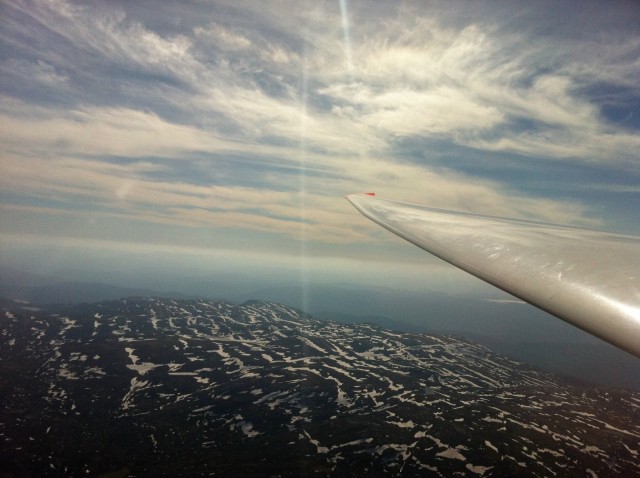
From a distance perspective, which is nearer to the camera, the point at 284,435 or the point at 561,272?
the point at 561,272

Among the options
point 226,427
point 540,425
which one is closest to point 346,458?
point 226,427

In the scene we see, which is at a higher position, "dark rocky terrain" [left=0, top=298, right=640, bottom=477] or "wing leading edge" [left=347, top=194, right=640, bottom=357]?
"wing leading edge" [left=347, top=194, right=640, bottom=357]

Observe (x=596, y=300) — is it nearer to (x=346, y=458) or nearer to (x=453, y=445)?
(x=346, y=458)

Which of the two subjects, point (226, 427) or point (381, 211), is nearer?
point (381, 211)

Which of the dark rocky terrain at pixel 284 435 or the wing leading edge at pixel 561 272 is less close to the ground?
the wing leading edge at pixel 561 272

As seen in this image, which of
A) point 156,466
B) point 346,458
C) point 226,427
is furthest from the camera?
point 226,427

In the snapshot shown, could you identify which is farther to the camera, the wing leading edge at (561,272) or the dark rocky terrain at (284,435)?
the dark rocky terrain at (284,435)

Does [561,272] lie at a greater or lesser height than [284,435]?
greater

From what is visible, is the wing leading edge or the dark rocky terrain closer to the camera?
the wing leading edge
